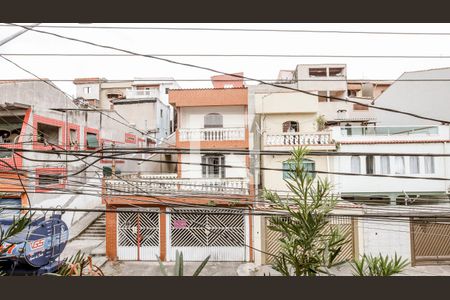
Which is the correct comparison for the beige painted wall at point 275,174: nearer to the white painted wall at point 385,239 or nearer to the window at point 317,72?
the white painted wall at point 385,239

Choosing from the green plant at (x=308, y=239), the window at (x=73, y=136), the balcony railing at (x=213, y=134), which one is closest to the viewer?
the green plant at (x=308, y=239)

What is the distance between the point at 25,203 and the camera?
26.9 feet

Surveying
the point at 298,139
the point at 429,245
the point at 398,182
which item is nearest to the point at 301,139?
the point at 298,139

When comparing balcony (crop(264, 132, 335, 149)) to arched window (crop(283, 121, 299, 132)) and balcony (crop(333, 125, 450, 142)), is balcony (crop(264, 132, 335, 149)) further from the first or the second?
arched window (crop(283, 121, 299, 132))

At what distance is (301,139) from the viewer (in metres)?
8.42

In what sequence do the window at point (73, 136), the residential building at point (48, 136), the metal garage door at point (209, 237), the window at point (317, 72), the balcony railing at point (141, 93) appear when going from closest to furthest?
the residential building at point (48, 136)
the metal garage door at point (209, 237)
the window at point (73, 136)
the balcony railing at point (141, 93)
the window at point (317, 72)

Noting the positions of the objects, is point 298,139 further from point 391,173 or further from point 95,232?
point 95,232

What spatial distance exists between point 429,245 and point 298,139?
4.23 m

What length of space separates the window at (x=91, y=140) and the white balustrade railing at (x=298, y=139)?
637 centimetres

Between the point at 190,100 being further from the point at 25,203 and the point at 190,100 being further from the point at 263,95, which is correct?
the point at 25,203

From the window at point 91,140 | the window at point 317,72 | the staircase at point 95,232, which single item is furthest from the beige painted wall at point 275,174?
the window at point 317,72

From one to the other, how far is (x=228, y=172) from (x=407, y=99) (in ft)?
20.8

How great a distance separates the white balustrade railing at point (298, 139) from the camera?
8328mm

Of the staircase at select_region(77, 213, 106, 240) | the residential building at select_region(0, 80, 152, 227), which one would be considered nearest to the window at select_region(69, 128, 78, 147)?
the residential building at select_region(0, 80, 152, 227)
